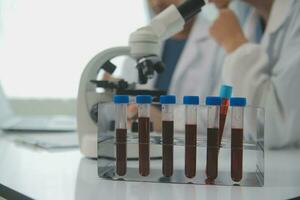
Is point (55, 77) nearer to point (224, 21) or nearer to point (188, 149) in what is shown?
point (224, 21)

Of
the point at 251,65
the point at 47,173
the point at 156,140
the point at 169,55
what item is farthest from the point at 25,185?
the point at 169,55

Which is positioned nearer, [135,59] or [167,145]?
[167,145]

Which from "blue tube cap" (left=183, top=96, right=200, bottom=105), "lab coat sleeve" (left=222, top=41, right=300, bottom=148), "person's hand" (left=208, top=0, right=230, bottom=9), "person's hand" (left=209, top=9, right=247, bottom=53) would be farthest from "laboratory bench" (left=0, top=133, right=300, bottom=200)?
"person's hand" (left=208, top=0, right=230, bottom=9)

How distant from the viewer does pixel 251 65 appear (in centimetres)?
121

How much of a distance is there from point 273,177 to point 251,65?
539mm

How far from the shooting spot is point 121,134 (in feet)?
2.30

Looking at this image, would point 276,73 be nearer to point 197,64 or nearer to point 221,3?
point 221,3

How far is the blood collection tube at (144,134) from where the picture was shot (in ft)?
2.25

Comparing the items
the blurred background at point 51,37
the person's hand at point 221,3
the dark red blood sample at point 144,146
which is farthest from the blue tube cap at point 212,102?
the blurred background at point 51,37

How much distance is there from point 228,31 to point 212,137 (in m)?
0.72

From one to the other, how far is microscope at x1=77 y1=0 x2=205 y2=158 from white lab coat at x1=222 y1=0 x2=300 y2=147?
39cm

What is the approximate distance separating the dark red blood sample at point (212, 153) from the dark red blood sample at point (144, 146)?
102 millimetres

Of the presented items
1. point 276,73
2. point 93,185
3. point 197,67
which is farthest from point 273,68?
point 93,185

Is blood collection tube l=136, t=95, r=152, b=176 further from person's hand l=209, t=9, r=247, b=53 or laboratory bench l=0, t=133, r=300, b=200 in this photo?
person's hand l=209, t=9, r=247, b=53
